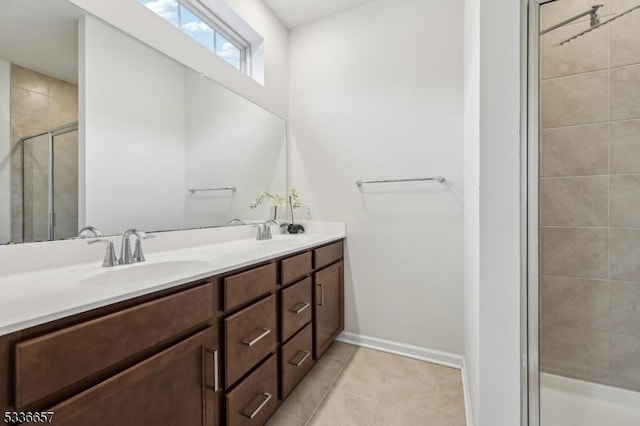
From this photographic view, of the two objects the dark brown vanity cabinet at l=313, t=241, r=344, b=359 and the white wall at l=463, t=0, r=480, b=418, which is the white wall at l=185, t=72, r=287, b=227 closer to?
the dark brown vanity cabinet at l=313, t=241, r=344, b=359

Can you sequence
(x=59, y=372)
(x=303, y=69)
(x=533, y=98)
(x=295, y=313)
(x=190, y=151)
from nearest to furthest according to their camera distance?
(x=59, y=372), (x=533, y=98), (x=295, y=313), (x=190, y=151), (x=303, y=69)

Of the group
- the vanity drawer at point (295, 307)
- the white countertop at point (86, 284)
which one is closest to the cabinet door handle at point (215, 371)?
the white countertop at point (86, 284)

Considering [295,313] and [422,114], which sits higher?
[422,114]

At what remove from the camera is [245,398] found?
42.9 inches

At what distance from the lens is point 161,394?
79 centimetres

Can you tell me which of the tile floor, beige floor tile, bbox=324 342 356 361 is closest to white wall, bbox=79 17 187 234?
the tile floor

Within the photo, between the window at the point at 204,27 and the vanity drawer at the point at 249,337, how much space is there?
1.48 m

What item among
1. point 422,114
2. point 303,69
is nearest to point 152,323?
point 422,114

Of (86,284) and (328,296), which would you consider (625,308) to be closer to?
(328,296)

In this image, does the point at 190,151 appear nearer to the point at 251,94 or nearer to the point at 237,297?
the point at 251,94

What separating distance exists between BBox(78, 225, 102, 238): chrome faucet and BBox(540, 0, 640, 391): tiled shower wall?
1.92 m

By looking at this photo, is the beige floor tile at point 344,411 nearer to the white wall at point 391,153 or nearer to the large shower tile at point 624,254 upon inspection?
Result: the white wall at point 391,153

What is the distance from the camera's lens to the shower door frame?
3.05ft

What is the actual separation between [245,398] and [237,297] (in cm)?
40
